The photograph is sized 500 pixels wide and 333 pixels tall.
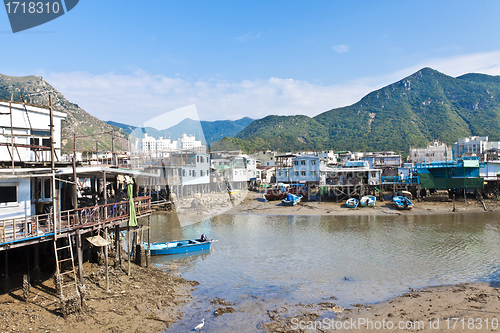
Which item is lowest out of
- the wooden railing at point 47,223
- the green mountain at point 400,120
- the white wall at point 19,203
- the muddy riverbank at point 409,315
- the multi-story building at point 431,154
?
the muddy riverbank at point 409,315

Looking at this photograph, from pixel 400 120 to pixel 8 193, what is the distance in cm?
16371

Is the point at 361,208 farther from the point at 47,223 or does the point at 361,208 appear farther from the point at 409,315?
the point at 47,223

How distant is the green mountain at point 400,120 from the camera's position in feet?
433

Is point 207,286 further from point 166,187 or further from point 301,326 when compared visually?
point 166,187

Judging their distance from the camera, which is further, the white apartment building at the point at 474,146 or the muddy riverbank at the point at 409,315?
the white apartment building at the point at 474,146

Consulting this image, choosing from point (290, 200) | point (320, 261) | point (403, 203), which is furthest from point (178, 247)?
point (403, 203)

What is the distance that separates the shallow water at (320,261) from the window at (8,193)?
30.0 ft

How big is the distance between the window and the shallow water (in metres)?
9.15

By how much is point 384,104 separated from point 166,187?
6397 inches

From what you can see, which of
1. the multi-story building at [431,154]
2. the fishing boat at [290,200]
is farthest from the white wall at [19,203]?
the multi-story building at [431,154]

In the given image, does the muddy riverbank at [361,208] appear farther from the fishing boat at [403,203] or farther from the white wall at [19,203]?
the white wall at [19,203]

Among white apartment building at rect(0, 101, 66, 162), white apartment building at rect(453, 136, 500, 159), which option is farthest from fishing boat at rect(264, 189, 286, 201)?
white apartment building at rect(453, 136, 500, 159)

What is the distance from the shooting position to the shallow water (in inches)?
664

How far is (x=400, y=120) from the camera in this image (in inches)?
5960
